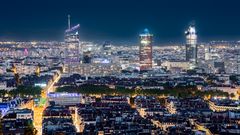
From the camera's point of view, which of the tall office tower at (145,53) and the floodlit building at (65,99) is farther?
the tall office tower at (145,53)

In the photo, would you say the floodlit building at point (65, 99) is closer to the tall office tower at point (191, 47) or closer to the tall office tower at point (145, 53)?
the tall office tower at point (145, 53)

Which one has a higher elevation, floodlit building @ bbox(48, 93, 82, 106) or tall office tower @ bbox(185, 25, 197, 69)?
tall office tower @ bbox(185, 25, 197, 69)

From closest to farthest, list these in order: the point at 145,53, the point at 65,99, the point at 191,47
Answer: the point at 65,99, the point at 145,53, the point at 191,47

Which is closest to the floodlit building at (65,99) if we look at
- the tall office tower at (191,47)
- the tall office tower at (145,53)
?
the tall office tower at (145,53)

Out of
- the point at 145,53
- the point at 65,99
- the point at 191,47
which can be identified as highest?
the point at 191,47

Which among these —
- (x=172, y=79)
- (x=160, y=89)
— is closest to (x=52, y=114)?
(x=160, y=89)

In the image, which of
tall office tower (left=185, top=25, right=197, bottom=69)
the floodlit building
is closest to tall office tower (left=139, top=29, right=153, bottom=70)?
tall office tower (left=185, top=25, right=197, bottom=69)

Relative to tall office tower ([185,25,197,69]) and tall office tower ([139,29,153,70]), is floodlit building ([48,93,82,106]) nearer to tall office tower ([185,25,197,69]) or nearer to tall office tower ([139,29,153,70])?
tall office tower ([139,29,153,70])

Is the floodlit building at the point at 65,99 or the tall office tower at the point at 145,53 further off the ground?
the tall office tower at the point at 145,53

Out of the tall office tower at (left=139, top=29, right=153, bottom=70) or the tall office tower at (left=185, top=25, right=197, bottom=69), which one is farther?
the tall office tower at (left=185, top=25, right=197, bottom=69)

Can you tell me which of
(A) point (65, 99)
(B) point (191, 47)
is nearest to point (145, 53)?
(B) point (191, 47)

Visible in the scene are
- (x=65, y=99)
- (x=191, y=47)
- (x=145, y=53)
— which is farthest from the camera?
(x=191, y=47)

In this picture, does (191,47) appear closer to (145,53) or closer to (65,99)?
(145,53)
